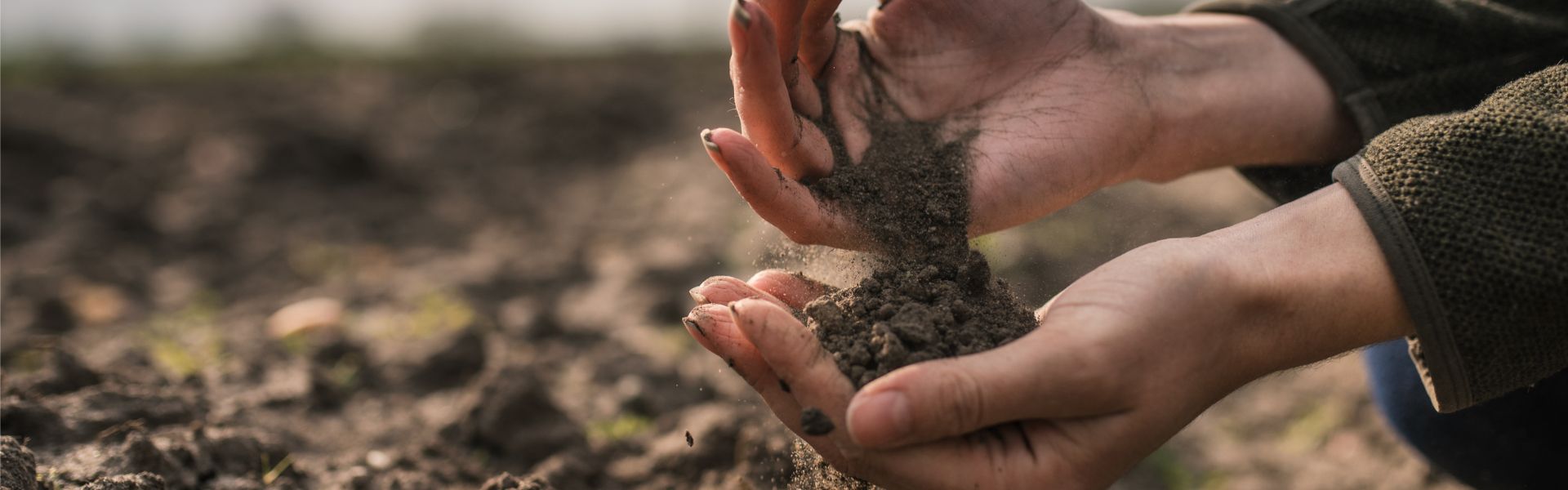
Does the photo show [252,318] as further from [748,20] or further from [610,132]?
[610,132]

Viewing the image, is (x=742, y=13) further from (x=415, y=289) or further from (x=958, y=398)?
(x=415, y=289)

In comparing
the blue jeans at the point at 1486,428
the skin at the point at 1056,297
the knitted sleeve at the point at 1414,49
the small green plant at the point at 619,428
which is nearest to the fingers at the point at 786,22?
the skin at the point at 1056,297

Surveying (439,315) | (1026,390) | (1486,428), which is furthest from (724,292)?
(439,315)

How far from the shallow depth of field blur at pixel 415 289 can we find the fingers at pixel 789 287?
210 millimetres

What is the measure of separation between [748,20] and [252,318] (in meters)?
2.68

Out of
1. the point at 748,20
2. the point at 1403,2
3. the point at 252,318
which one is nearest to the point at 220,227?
the point at 252,318

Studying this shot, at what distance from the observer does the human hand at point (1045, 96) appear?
2131mm

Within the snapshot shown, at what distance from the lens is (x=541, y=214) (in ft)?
17.4

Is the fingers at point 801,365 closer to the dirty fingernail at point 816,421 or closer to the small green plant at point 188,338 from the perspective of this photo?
the dirty fingernail at point 816,421

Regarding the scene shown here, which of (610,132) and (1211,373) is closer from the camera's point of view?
(1211,373)

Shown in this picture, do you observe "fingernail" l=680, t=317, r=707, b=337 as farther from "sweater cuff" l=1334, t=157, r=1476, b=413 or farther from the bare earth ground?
"sweater cuff" l=1334, t=157, r=1476, b=413

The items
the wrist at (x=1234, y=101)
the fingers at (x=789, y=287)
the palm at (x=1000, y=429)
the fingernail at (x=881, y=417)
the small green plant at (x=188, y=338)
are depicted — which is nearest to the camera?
the fingernail at (x=881, y=417)

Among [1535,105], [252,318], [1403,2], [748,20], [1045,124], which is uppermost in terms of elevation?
[252,318]

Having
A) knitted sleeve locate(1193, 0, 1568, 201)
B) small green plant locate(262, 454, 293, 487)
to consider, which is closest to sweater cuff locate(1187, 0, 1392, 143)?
knitted sleeve locate(1193, 0, 1568, 201)
